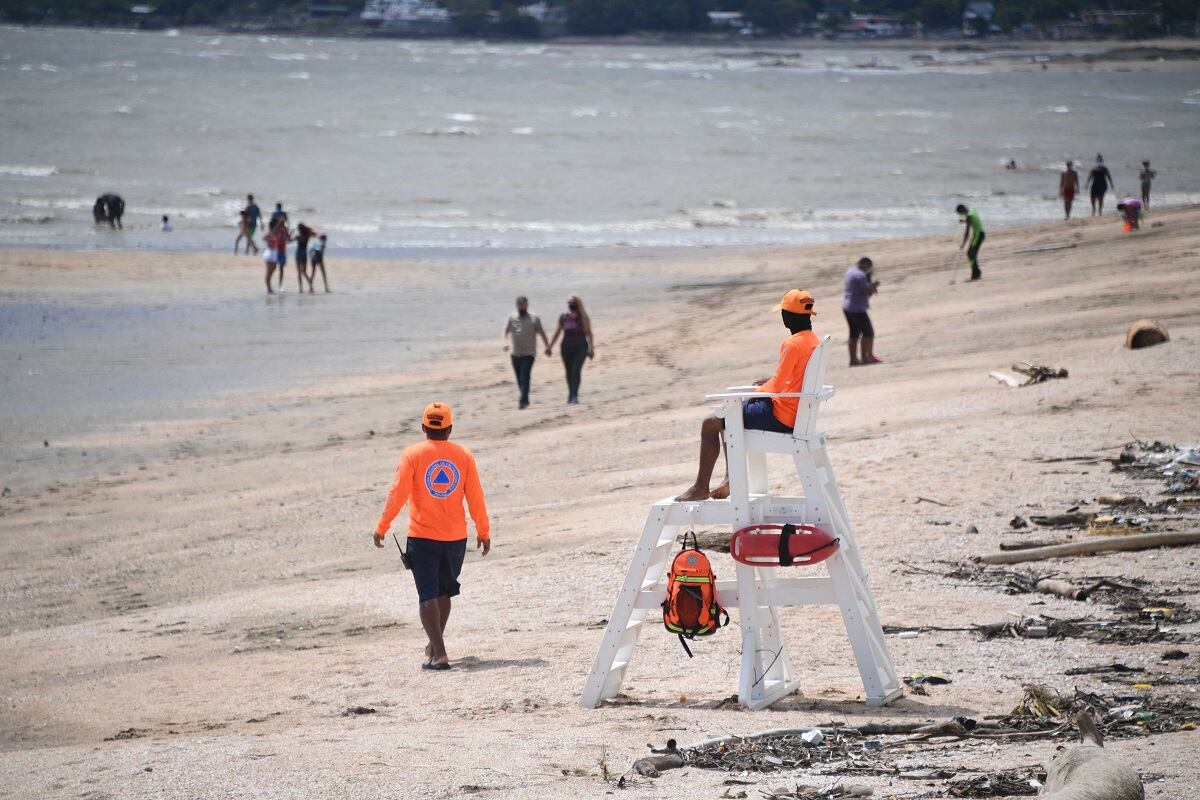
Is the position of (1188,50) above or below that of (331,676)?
above

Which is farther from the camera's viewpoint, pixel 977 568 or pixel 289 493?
pixel 289 493

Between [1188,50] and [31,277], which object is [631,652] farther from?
[1188,50]

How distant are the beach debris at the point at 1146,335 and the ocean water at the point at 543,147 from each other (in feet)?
73.1

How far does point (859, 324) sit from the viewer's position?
17109 millimetres

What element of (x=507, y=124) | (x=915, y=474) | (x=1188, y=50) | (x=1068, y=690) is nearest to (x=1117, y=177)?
(x=507, y=124)

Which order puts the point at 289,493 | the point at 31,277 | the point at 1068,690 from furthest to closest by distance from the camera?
the point at 31,277
the point at 289,493
the point at 1068,690

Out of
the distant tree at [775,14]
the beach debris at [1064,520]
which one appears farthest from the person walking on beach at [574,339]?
the distant tree at [775,14]

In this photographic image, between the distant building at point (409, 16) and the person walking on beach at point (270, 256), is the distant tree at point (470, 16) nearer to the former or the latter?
the distant building at point (409, 16)

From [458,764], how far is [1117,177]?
5098 cm

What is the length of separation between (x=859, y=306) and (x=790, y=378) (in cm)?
1070

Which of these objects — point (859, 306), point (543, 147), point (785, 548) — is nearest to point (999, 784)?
point (785, 548)

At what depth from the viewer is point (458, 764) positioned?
590 centimetres

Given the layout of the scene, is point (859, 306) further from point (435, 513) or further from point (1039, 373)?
point (435, 513)

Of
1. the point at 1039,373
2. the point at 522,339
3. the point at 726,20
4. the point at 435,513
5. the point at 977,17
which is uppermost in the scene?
the point at 726,20
